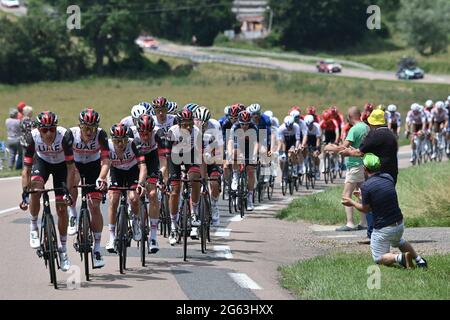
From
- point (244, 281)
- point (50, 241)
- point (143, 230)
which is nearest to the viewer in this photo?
point (50, 241)

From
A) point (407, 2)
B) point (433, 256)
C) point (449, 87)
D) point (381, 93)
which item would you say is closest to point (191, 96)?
point (381, 93)

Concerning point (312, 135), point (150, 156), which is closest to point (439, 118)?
point (312, 135)

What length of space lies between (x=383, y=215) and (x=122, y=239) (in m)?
3.15

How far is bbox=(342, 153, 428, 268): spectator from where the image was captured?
43.8ft

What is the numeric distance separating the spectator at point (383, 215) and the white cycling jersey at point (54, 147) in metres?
3.35

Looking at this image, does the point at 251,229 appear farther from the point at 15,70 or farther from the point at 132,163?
the point at 15,70

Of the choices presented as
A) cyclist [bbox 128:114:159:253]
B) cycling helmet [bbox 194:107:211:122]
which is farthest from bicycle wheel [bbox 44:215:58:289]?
cycling helmet [bbox 194:107:211:122]

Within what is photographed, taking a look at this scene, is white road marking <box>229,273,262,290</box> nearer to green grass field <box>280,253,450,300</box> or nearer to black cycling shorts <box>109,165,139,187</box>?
green grass field <box>280,253,450,300</box>

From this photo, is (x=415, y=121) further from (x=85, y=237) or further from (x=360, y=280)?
(x=85, y=237)

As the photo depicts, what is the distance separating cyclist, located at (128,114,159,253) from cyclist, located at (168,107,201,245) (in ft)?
1.01

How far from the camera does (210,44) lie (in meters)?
131

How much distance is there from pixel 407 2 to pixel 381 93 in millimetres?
38763

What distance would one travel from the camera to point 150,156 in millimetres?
15438

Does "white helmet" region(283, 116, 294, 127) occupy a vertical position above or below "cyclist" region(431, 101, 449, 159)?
above
